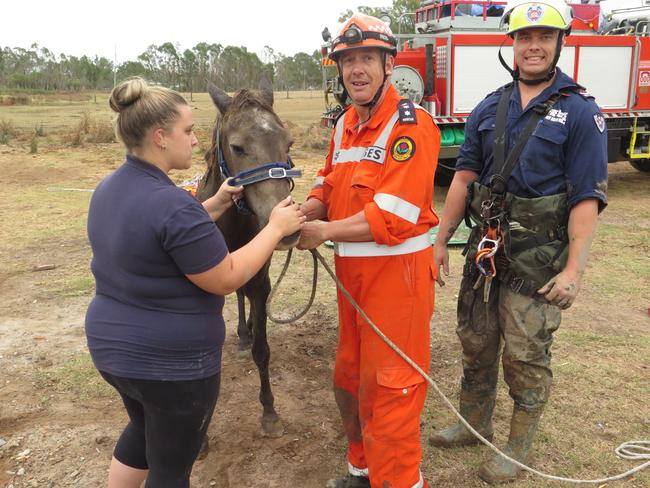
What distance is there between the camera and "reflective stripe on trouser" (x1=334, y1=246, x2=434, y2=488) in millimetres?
2256

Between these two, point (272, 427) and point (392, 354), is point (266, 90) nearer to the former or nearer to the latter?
point (392, 354)

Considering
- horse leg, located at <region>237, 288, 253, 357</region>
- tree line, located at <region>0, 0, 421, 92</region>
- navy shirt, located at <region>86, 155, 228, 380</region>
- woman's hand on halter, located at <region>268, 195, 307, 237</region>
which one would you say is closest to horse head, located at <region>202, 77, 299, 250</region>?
woman's hand on halter, located at <region>268, 195, 307, 237</region>

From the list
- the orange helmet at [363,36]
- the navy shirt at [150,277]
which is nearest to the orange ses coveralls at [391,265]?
the orange helmet at [363,36]

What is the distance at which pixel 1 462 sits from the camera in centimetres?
296

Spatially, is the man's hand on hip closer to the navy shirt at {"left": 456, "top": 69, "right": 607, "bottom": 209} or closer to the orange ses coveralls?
the navy shirt at {"left": 456, "top": 69, "right": 607, "bottom": 209}

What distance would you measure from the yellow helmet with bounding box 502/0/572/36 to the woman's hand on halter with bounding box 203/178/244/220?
1471mm

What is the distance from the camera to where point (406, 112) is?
2195 mm

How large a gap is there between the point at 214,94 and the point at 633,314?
13.7 feet

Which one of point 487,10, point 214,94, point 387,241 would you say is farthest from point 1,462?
point 487,10

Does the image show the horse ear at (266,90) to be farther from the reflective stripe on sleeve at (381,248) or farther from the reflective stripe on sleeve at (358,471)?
the reflective stripe on sleeve at (358,471)

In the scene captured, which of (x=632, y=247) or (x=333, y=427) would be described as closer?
(x=333, y=427)

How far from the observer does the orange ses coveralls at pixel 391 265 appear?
2.13 m

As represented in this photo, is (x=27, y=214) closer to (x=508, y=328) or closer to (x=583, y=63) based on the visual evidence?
(x=508, y=328)

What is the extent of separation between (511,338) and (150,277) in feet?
5.86
